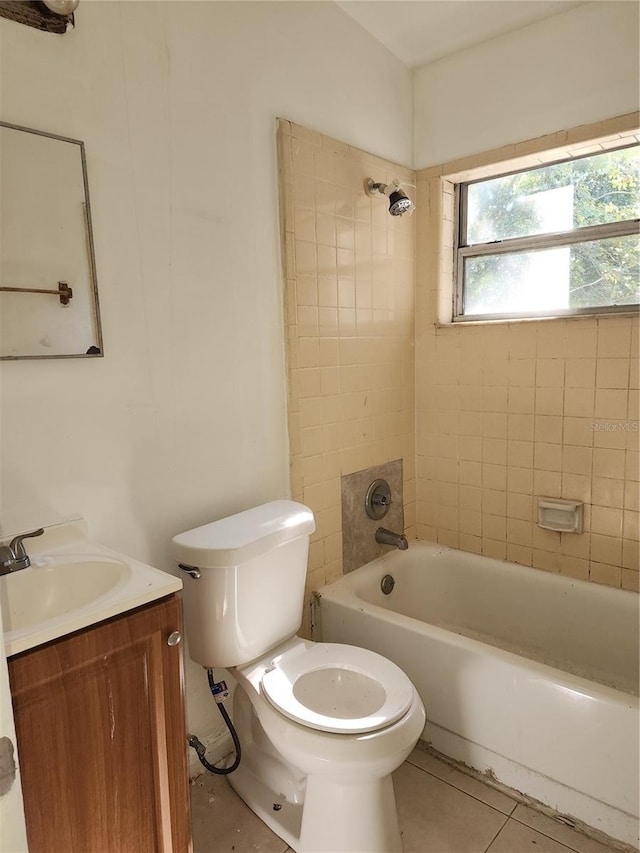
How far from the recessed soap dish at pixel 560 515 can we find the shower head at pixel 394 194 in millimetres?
1278

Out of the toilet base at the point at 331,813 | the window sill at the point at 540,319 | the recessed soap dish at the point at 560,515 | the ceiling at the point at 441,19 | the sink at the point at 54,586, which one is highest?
the ceiling at the point at 441,19

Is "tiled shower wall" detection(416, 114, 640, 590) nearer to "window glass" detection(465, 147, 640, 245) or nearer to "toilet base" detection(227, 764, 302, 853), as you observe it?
"window glass" detection(465, 147, 640, 245)

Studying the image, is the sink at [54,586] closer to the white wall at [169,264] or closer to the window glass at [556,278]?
the white wall at [169,264]

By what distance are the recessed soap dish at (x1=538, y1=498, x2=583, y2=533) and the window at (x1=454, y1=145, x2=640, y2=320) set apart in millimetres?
751

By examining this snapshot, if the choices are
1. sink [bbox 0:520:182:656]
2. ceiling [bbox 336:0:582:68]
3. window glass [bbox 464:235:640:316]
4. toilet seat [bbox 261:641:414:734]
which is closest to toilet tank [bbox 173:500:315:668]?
toilet seat [bbox 261:641:414:734]

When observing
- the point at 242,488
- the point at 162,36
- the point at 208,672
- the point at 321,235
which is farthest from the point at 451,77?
the point at 208,672

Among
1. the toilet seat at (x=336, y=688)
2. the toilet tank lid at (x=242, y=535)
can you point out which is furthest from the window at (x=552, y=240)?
the toilet seat at (x=336, y=688)

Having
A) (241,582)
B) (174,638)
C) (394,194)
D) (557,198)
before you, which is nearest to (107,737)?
(174,638)

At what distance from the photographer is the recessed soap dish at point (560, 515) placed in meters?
2.13

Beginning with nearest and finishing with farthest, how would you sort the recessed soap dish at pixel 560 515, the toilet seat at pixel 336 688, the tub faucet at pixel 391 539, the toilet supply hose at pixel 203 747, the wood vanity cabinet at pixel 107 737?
the wood vanity cabinet at pixel 107 737, the toilet seat at pixel 336 688, the toilet supply hose at pixel 203 747, the recessed soap dish at pixel 560 515, the tub faucet at pixel 391 539

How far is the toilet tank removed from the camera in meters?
1.46

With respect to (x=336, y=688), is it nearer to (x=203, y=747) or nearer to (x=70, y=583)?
(x=203, y=747)

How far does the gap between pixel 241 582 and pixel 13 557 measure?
1.87 ft

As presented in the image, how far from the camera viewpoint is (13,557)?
1.14 meters
